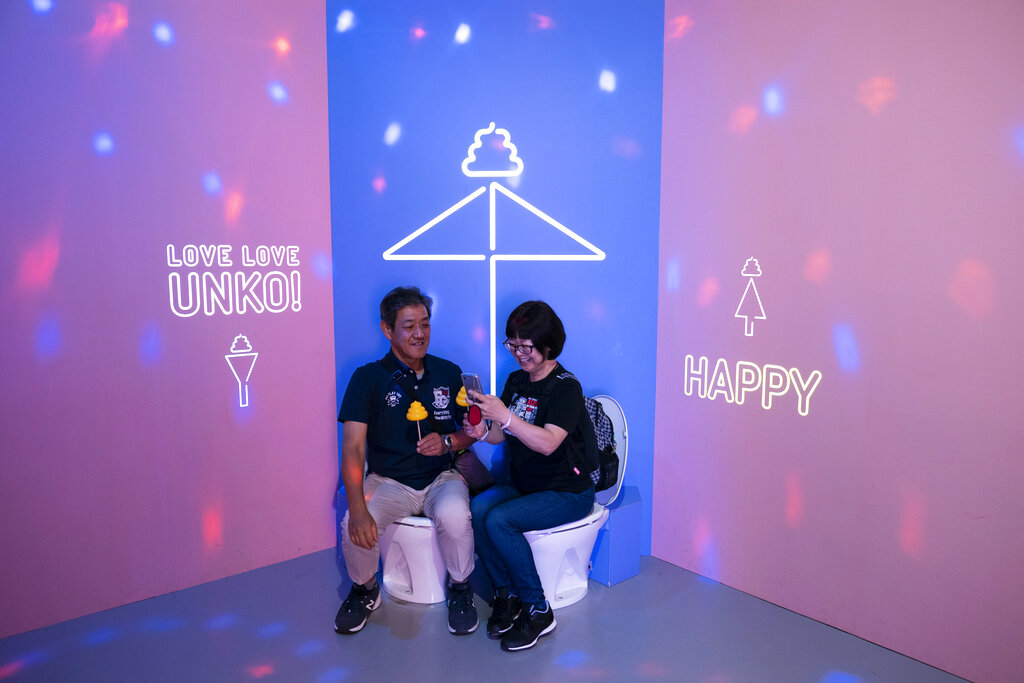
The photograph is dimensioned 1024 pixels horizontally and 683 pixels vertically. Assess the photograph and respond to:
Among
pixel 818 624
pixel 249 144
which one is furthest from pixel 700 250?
pixel 249 144

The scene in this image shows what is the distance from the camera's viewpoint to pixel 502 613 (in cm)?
266

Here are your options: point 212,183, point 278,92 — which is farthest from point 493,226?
point 212,183

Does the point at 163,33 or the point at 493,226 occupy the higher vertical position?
the point at 163,33

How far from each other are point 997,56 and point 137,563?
11.8ft

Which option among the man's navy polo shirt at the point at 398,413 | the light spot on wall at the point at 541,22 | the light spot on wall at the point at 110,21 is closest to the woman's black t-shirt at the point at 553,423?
the man's navy polo shirt at the point at 398,413

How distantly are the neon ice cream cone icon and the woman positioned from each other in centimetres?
107

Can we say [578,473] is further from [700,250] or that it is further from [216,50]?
[216,50]

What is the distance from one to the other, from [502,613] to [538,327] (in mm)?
1095

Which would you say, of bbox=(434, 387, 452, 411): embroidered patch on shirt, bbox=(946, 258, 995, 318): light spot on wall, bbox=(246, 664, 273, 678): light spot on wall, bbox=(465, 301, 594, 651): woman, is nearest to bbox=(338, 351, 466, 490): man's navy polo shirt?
bbox=(434, 387, 452, 411): embroidered patch on shirt

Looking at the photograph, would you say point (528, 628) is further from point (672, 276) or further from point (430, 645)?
point (672, 276)

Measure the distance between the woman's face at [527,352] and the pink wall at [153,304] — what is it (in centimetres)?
112

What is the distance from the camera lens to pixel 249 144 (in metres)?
3.05

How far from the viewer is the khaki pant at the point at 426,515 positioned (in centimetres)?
271

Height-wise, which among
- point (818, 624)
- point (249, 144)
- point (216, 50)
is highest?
point (216, 50)
